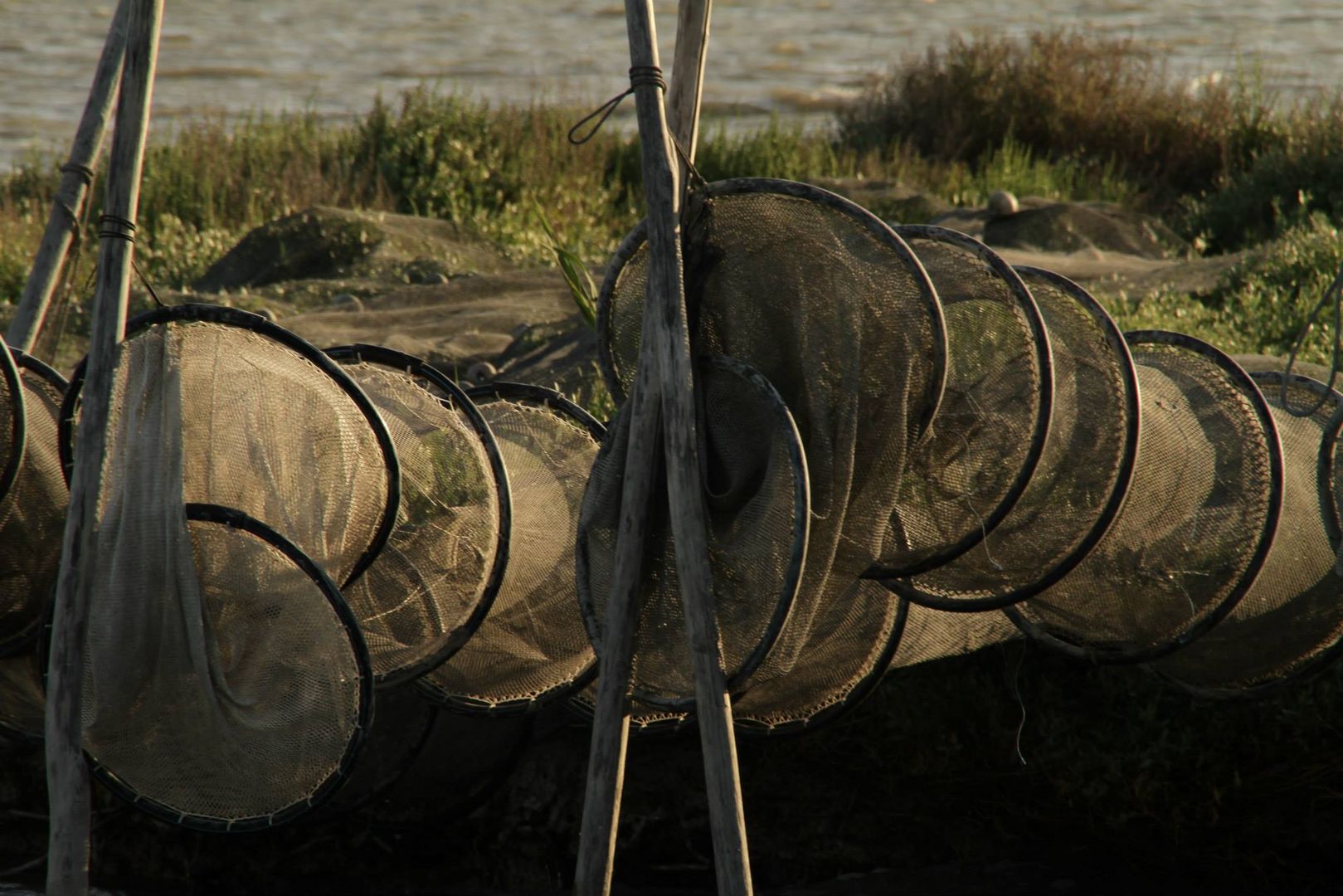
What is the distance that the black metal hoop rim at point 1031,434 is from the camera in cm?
341

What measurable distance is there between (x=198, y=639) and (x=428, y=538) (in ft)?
2.59

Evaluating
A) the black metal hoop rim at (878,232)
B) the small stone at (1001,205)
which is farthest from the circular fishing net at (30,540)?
the small stone at (1001,205)

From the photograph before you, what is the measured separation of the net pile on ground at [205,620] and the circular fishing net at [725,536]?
2.03ft

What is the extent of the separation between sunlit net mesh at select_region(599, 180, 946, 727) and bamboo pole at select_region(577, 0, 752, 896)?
6.9 inches

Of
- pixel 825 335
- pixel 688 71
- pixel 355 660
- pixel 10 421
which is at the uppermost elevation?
pixel 688 71

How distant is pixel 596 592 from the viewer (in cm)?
349

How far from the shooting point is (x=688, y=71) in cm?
A: 344

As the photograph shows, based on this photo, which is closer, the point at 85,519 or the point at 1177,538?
the point at 85,519

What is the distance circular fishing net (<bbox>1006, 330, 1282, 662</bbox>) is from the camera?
377 centimetres

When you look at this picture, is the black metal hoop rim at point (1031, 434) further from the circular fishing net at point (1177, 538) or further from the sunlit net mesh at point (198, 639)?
the sunlit net mesh at point (198, 639)

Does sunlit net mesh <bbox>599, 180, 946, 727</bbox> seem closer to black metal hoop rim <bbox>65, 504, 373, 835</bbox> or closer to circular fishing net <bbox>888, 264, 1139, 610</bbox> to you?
circular fishing net <bbox>888, 264, 1139, 610</bbox>

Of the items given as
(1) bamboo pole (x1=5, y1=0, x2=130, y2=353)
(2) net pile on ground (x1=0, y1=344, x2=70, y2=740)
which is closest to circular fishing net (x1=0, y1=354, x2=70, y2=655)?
(2) net pile on ground (x1=0, y1=344, x2=70, y2=740)

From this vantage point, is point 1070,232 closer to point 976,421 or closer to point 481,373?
point 481,373

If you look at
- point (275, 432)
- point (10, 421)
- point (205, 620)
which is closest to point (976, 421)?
point (275, 432)
